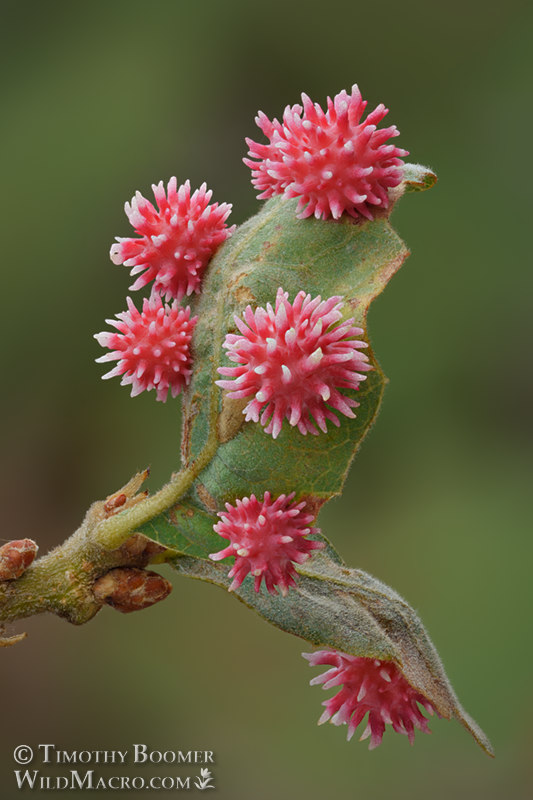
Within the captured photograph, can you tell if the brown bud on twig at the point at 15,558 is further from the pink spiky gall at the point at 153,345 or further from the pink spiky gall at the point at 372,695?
the pink spiky gall at the point at 372,695

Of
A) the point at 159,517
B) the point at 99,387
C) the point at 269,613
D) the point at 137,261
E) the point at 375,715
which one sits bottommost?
the point at 375,715

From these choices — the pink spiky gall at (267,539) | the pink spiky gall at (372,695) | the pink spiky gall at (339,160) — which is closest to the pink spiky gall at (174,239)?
the pink spiky gall at (339,160)

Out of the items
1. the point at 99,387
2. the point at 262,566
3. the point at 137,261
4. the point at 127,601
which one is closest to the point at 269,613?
the point at 262,566

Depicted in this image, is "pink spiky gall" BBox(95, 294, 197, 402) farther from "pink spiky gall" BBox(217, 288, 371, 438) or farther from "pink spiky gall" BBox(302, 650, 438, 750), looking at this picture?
"pink spiky gall" BBox(302, 650, 438, 750)

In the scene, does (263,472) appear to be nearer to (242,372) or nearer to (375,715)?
(242,372)

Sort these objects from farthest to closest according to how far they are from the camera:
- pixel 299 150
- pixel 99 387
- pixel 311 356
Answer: pixel 99 387, pixel 299 150, pixel 311 356

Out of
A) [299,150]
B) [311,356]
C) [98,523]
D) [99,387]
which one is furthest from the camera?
[99,387]

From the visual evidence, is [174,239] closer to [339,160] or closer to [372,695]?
[339,160]

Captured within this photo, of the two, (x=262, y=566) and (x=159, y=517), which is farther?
(x=159, y=517)
